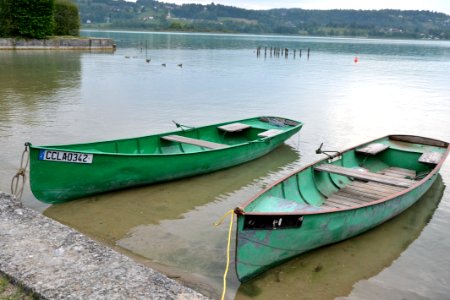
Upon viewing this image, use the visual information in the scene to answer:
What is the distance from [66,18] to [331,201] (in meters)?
60.6

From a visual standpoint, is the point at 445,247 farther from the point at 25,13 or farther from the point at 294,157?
the point at 25,13

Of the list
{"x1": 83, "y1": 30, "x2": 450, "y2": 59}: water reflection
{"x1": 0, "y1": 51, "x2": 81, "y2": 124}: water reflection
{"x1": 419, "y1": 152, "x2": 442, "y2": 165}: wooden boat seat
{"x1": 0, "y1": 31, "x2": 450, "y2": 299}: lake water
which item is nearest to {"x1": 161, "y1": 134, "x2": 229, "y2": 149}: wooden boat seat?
{"x1": 0, "y1": 31, "x2": 450, "y2": 299}: lake water

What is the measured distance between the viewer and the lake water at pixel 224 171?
745 centimetres

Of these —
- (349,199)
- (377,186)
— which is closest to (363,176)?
(349,199)

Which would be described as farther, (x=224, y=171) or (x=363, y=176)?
(x=224, y=171)

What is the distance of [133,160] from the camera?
9898mm

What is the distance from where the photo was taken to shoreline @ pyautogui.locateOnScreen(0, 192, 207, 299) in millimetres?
5016

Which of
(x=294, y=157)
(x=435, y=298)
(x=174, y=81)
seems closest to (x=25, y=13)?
(x=174, y=81)

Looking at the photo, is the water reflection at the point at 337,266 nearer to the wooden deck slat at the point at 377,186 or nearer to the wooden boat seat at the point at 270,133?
the wooden deck slat at the point at 377,186

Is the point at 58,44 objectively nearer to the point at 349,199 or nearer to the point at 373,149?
the point at 373,149

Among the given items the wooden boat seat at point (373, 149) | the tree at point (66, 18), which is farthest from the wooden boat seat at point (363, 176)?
the tree at point (66, 18)

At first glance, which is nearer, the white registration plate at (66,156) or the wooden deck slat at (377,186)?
the white registration plate at (66,156)

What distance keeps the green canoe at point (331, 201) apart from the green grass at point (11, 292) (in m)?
2.80

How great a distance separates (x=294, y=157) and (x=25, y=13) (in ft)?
158
